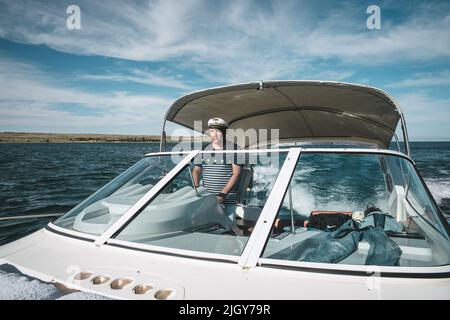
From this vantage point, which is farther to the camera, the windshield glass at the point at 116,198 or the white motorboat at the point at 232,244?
the windshield glass at the point at 116,198

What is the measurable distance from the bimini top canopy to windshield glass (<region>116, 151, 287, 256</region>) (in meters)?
1.27

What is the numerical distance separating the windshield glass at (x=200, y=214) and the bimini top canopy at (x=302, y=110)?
1.27m

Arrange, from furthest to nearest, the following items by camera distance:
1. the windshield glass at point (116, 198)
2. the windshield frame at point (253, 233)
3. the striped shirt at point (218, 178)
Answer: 1. the striped shirt at point (218, 178)
2. the windshield glass at point (116, 198)
3. the windshield frame at point (253, 233)

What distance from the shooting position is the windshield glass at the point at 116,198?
6.95 feet

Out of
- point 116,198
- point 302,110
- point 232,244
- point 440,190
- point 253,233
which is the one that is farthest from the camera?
point 440,190

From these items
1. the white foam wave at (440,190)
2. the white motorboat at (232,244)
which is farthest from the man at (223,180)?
the white foam wave at (440,190)

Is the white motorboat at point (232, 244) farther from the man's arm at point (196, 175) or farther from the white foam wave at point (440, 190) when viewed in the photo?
the white foam wave at point (440, 190)

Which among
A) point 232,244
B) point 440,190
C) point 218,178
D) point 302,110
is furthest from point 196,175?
point 440,190

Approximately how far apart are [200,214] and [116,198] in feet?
2.14

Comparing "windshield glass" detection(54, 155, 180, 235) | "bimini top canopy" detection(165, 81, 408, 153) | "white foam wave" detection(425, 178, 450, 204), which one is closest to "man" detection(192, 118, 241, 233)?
"windshield glass" detection(54, 155, 180, 235)

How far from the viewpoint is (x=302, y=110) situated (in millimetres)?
4582

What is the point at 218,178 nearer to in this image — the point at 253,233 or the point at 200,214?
the point at 200,214

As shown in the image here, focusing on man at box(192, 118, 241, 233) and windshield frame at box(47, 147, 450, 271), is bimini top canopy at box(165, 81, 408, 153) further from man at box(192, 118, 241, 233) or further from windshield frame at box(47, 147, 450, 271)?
windshield frame at box(47, 147, 450, 271)
